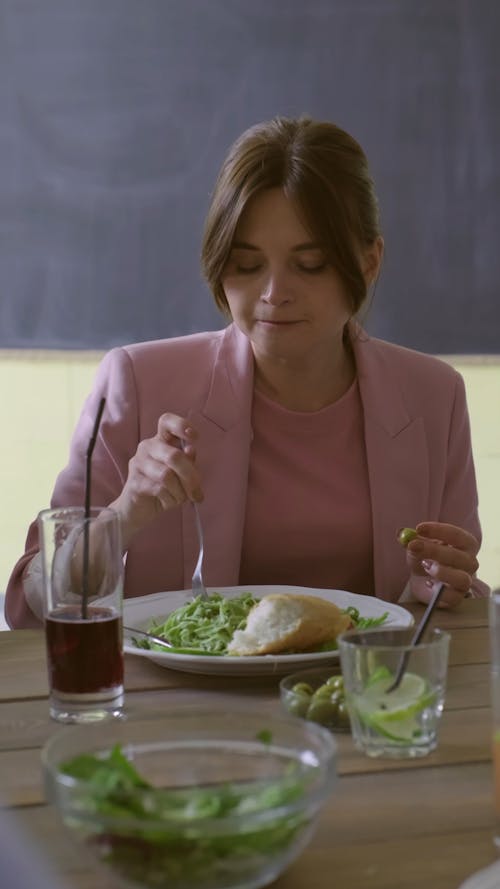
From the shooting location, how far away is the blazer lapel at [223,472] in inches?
77.7

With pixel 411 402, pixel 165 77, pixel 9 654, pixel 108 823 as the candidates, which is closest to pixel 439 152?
pixel 165 77

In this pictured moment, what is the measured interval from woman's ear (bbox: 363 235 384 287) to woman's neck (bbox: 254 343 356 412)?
158 mm

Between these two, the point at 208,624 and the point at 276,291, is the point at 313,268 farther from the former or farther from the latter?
the point at 208,624

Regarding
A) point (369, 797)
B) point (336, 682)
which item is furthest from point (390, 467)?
point (369, 797)

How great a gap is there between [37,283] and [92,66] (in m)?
0.59

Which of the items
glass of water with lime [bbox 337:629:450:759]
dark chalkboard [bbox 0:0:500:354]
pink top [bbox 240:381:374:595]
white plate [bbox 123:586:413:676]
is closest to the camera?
glass of water with lime [bbox 337:629:450:759]

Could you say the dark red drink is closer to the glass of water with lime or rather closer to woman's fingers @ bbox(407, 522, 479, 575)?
the glass of water with lime

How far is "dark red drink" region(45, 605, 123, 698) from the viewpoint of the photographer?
3.90 feet

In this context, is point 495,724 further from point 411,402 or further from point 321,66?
point 321,66

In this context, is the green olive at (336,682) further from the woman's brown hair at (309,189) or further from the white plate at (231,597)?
the woman's brown hair at (309,189)

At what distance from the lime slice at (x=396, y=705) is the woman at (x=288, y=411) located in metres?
0.77

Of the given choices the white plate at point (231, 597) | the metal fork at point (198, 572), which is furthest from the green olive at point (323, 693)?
the metal fork at point (198, 572)

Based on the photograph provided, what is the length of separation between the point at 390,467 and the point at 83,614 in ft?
3.08

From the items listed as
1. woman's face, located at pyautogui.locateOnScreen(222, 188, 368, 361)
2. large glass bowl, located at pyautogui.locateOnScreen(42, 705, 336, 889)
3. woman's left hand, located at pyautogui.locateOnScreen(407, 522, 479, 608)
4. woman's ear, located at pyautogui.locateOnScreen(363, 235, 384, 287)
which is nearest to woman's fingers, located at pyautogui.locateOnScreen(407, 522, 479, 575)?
woman's left hand, located at pyautogui.locateOnScreen(407, 522, 479, 608)
